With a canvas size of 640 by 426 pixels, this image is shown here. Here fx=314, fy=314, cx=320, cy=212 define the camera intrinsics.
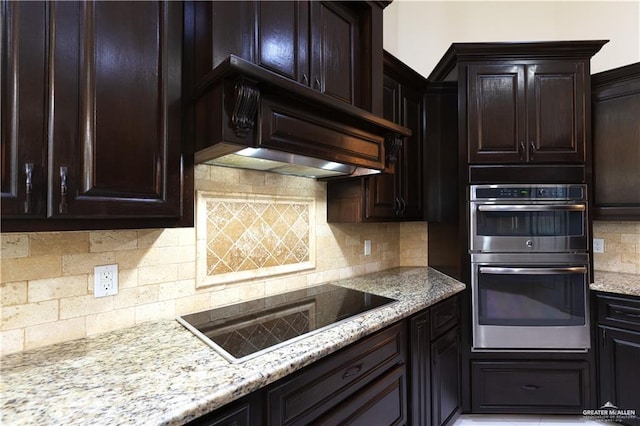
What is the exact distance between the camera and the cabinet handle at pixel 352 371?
128 centimetres

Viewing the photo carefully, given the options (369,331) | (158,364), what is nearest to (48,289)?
(158,364)

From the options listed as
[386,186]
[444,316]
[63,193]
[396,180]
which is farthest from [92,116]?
[444,316]

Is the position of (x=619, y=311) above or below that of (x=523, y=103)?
below

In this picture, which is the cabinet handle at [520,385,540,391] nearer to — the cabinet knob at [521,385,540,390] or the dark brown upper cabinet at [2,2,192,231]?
the cabinet knob at [521,385,540,390]

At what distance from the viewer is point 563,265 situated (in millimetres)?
2102

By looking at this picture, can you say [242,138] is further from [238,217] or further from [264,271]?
[264,271]

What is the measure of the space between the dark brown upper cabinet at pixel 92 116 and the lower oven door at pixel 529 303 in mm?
2000

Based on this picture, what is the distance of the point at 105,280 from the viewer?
1.24 metres

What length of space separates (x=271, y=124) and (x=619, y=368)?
8.73ft

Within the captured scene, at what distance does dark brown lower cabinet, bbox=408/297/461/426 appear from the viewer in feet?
5.60

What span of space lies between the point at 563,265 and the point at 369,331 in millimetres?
1615

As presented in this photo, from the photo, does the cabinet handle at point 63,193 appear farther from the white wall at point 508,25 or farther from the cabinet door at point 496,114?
the white wall at point 508,25

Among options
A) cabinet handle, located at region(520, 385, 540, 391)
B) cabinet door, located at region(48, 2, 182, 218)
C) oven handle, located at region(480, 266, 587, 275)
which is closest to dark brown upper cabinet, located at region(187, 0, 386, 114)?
cabinet door, located at region(48, 2, 182, 218)

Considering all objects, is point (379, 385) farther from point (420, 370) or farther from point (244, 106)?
point (244, 106)
